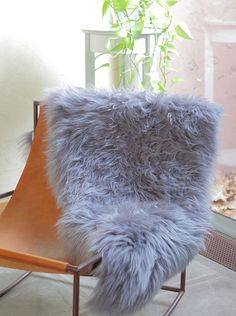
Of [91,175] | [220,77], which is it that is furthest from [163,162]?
[220,77]

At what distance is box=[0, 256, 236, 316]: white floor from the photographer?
7.44 feet

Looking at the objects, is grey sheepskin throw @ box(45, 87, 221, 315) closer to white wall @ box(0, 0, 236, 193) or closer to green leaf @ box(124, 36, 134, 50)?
green leaf @ box(124, 36, 134, 50)

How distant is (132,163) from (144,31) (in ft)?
3.21

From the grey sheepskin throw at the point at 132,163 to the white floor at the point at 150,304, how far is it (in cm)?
41

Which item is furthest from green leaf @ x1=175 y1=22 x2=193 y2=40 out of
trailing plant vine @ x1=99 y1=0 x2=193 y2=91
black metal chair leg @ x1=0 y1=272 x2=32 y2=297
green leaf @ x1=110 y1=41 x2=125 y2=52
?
black metal chair leg @ x1=0 y1=272 x2=32 y2=297

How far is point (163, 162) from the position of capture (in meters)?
2.21

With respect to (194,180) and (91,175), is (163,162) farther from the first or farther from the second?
(91,175)

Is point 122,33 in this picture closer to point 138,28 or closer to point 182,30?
point 138,28

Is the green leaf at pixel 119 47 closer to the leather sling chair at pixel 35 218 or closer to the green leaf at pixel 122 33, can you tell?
the green leaf at pixel 122 33

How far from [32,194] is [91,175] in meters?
0.37

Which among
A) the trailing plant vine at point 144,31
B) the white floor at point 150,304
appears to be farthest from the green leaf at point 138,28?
the white floor at point 150,304

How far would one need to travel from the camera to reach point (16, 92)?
10.5 ft

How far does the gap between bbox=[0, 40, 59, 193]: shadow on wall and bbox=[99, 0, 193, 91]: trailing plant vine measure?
54 cm

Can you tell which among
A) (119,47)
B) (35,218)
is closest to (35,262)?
(35,218)
